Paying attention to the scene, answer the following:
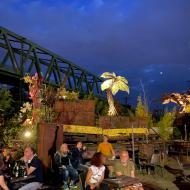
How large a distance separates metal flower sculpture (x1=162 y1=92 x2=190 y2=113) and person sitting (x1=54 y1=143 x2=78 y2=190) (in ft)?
42.4

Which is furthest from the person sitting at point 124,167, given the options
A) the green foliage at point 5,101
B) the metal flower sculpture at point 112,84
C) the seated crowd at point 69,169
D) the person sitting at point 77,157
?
the metal flower sculpture at point 112,84

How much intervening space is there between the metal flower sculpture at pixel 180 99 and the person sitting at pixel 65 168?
42.4 ft

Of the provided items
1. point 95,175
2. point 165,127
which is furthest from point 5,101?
point 95,175

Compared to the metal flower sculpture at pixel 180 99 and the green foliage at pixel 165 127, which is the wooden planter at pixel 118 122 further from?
the metal flower sculpture at pixel 180 99

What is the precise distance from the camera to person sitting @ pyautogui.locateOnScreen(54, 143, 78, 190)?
437 inches

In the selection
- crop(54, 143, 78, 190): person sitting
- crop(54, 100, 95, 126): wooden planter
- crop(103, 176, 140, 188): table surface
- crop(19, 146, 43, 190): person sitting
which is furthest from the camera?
crop(54, 100, 95, 126): wooden planter

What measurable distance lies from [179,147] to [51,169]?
863cm

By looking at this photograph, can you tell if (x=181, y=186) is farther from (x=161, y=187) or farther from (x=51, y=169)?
(x=51, y=169)

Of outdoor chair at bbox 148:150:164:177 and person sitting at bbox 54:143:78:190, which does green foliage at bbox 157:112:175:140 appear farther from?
person sitting at bbox 54:143:78:190

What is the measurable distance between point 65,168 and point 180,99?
47.5 feet

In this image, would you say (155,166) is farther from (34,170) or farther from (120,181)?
(34,170)

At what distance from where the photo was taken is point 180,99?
24.5m

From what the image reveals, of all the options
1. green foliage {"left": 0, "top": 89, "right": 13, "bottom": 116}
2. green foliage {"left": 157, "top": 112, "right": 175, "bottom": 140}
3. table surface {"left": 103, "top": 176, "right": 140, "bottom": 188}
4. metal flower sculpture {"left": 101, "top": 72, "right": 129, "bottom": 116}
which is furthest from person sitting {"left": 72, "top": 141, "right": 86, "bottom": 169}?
metal flower sculpture {"left": 101, "top": 72, "right": 129, "bottom": 116}

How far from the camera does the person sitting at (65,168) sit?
11094 mm
